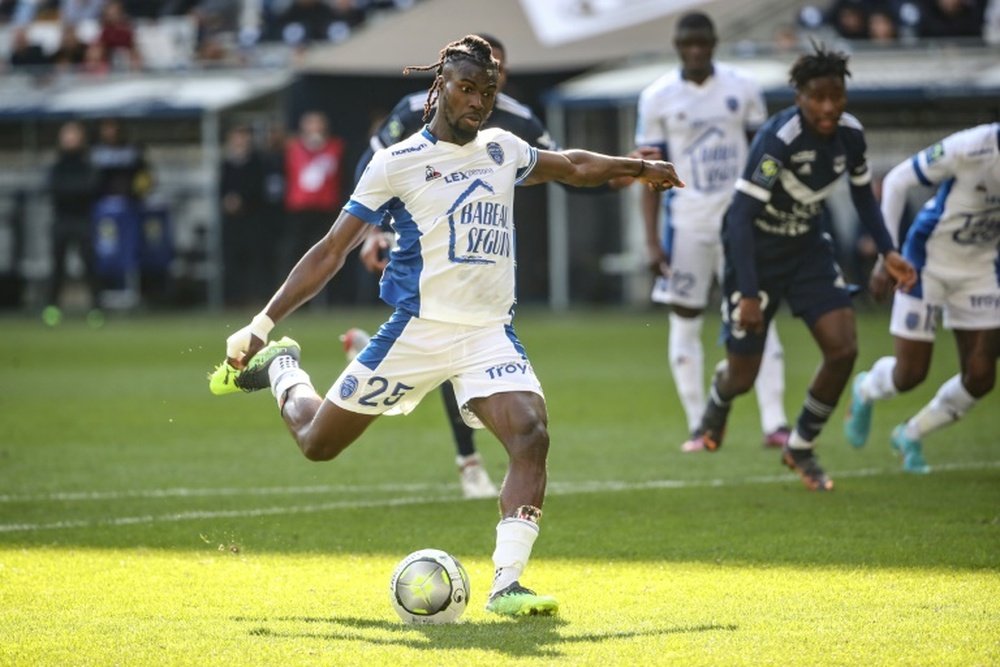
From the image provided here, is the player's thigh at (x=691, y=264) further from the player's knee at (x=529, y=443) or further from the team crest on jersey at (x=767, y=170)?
the player's knee at (x=529, y=443)

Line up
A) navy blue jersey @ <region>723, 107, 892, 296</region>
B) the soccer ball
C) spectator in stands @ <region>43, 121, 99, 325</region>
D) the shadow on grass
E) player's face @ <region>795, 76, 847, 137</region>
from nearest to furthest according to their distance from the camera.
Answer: the shadow on grass, the soccer ball, player's face @ <region>795, 76, 847, 137</region>, navy blue jersey @ <region>723, 107, 892, 296</region>, spectator in stands @ <region>43, 121, 99, 325</region>

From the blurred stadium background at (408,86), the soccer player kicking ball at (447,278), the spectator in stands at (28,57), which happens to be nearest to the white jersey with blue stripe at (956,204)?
the soccer player kicking ball at (447,278)

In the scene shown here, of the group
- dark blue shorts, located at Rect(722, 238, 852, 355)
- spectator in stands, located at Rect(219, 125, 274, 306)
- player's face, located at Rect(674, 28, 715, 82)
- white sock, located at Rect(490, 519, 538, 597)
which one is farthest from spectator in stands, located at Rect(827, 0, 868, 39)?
white sock, located at Rect(490, 519, 538, 597)

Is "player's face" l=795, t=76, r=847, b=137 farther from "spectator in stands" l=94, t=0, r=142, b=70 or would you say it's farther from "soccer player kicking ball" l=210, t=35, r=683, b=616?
"spectator in stands" l=94, t=0, r=142, b=70

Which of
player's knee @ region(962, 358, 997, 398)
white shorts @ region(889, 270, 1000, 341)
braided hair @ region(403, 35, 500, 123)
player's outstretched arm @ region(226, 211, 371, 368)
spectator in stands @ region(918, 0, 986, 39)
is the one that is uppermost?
braided hair @ region(403, 35, 500, 123)

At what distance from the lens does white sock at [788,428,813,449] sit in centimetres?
1012

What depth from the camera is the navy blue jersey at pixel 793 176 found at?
9742mm

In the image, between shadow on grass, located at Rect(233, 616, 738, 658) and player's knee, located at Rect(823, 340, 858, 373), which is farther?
player's knee, located at Rect(823, 340, 858, 373)

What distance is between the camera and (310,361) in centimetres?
1853

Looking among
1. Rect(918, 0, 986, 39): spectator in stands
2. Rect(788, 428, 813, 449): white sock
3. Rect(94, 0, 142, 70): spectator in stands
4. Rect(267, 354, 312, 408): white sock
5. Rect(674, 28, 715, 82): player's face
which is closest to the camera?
Rect(267, 354, 312, 408): white sock

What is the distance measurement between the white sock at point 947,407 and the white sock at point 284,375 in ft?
13.9

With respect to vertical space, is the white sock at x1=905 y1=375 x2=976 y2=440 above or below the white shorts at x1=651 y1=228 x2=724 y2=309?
below

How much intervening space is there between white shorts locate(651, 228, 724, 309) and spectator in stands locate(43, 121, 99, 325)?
611 inches

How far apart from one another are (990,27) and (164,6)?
46.0 feet
